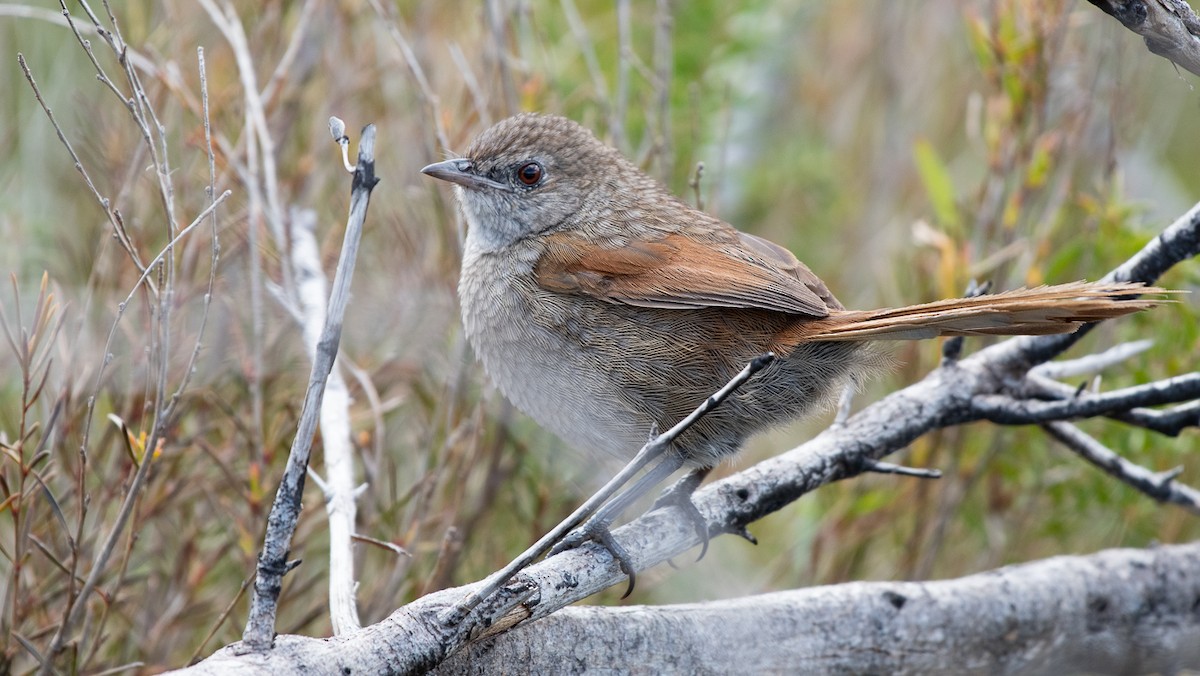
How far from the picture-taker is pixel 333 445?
2633 millimetres

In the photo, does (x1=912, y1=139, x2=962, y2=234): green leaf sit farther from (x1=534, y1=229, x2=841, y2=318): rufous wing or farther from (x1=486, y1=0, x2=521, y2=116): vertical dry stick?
(x1=486, y1=0, x2=521, y2=116): vertical dry stick

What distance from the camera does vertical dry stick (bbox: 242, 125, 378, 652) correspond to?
5.40ft

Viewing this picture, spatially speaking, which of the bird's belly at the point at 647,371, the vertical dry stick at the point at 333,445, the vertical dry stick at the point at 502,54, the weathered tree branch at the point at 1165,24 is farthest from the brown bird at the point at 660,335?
the weathered tree branch at the point at 1165,24

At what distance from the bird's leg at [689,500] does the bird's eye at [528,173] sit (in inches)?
39.8

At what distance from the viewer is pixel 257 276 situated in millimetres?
2961

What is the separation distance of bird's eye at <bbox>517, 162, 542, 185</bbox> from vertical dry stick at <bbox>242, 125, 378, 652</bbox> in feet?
5.40

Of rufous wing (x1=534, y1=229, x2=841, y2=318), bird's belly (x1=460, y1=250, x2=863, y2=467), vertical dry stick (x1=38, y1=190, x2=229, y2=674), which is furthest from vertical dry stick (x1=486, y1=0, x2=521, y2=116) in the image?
vertical dry stick (x1=38, y1=190, x2=229, y2=674)

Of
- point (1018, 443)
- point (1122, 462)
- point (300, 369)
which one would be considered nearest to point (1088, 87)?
point (1018, 443)

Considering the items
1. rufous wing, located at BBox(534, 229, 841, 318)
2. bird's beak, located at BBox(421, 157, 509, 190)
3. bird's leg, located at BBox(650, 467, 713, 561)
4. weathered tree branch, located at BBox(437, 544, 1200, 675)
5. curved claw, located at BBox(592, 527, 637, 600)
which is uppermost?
bird's beak, located at BBox(421, 157, 509, 190)

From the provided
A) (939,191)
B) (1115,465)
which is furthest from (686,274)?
(939,191)

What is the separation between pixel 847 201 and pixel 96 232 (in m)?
3.66

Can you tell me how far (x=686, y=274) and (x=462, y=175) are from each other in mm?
769

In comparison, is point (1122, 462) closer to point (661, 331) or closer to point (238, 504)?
point (661, 331)

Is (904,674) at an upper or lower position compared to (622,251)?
lower
